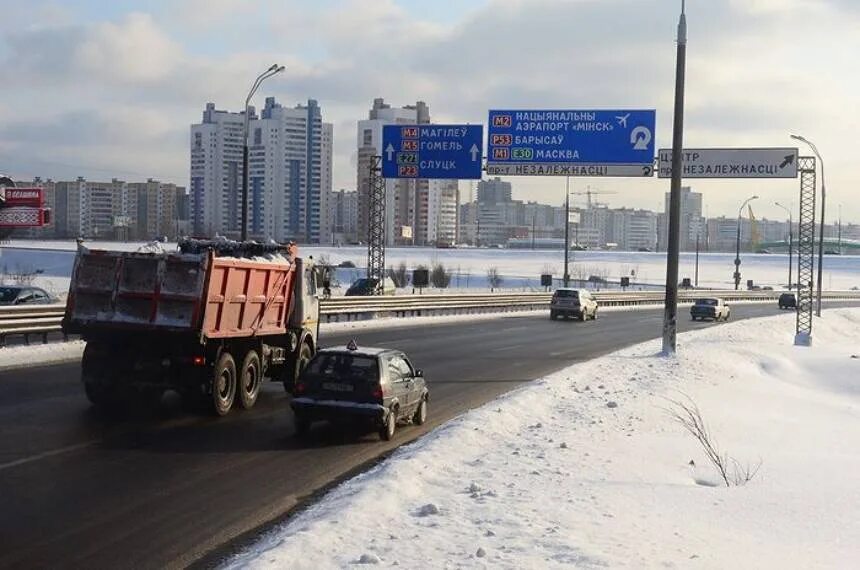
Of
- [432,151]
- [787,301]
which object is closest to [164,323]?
[432,151]

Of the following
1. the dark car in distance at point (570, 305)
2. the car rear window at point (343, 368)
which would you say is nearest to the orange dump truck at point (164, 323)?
the car rear window at point (343, 368)

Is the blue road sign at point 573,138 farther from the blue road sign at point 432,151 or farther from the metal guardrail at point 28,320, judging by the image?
the metal guardrail at point 28,320

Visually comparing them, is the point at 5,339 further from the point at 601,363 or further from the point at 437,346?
the point at 601,363

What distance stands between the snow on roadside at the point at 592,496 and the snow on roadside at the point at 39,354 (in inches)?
415

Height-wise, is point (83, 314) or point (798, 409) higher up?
point (83, 314)

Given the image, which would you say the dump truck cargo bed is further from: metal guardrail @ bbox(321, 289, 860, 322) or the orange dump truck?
metal guardrail @ bbox(321, 289, 860, 322)

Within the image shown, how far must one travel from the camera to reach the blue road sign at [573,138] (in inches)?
1334

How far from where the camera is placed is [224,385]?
49.0 feet

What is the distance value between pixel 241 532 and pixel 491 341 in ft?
81.1

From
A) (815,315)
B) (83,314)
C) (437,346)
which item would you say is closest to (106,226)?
(815,315)

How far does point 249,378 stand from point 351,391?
344 cm

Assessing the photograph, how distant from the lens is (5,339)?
25.0 meters

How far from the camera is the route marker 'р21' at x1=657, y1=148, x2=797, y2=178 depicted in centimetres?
3231

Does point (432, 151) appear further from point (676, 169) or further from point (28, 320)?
point (28, 320)
